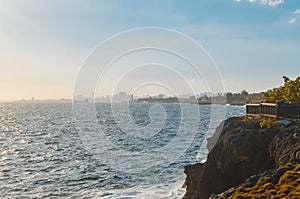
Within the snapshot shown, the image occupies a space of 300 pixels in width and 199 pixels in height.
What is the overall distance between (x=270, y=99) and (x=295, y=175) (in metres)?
20.8

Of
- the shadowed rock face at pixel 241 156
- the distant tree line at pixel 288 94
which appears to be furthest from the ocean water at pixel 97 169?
the distant tree line at pixel 288 94

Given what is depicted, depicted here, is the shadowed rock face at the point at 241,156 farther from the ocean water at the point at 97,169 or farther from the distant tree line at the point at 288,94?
the distant tree line at the point at 288,94

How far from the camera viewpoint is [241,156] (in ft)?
71.7

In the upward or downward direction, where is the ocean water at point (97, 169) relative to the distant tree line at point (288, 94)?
downward

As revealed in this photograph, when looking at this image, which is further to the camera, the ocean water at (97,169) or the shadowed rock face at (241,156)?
the ocean water at (97,169)

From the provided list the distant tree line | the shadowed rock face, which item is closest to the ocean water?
the shadowed rock face

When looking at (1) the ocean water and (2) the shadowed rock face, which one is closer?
(2) the shadowed rock face

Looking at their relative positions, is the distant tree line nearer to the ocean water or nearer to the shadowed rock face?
the shadowed rock face

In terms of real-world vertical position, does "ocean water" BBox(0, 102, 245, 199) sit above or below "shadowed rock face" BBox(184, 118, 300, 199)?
below

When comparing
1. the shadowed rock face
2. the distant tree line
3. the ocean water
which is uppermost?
the distant tree line

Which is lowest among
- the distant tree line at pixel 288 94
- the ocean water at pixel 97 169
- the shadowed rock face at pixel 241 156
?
the ocean water at pixel 97 169

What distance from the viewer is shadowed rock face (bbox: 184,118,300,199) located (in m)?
19.9

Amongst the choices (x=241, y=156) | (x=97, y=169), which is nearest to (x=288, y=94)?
(x=241, y=156)

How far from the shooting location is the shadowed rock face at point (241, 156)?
65.3 ft
